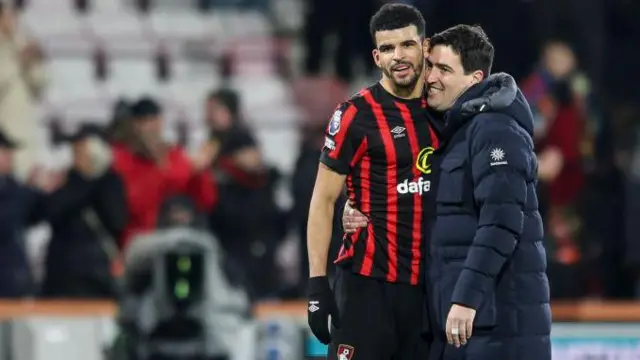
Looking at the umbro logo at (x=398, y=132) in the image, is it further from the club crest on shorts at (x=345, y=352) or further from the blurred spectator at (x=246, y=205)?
the blurred spectator at (x=246, y=205)

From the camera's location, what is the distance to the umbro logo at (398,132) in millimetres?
6941

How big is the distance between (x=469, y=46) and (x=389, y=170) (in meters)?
0.68

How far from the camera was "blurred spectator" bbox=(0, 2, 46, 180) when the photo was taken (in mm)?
13188

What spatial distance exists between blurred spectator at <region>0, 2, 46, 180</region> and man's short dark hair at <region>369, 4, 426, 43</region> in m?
6.52

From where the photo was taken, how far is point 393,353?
6941 mm

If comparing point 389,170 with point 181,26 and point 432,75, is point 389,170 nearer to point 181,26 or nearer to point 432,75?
point 432,75

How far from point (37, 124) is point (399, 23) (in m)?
7.31

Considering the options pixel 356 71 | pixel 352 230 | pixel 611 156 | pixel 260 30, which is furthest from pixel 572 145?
pixel 352 230

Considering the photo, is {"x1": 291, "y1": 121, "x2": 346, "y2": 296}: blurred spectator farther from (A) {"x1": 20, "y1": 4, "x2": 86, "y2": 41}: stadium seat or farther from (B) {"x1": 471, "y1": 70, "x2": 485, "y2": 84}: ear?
(B) {"x1": 471, "y1": 70, "x2": 485, "y2": 84}: ear

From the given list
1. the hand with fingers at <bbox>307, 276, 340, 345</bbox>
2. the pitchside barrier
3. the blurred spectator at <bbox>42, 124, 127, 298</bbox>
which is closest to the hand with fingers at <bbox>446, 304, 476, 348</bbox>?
the hand with fingers at <bbox>307, 276, 340, 345</bbox>

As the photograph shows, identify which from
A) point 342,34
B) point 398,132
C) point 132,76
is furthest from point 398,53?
point 132,76

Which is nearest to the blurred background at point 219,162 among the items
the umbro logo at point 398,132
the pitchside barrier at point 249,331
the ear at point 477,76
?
the pitchside barrier at point 249,331

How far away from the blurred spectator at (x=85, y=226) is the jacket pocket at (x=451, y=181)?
4711mm

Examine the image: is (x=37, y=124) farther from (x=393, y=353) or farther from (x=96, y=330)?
(x=393, y=353)
